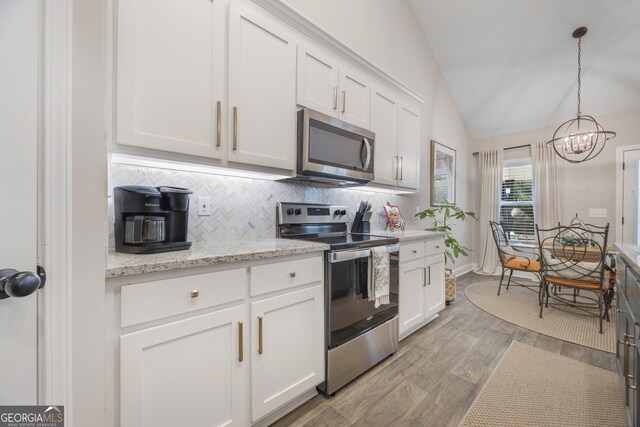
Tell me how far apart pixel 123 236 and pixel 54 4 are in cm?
84

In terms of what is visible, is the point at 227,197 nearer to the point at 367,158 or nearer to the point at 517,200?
the point at 367,158

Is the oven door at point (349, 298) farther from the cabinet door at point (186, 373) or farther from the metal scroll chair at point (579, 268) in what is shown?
the metal scroll chair at point (579, 268)

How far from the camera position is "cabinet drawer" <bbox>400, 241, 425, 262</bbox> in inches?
85.9

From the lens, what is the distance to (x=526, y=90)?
404cm

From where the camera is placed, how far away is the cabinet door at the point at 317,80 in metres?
1.80

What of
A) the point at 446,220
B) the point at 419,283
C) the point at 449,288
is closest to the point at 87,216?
the point at 419,283

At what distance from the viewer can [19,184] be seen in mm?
660

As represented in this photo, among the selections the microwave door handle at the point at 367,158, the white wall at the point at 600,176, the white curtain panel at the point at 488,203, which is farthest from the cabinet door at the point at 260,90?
the white wall at the point at 600,176

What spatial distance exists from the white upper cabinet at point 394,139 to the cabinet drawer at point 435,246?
65 cm

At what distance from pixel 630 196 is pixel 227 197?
211 inches

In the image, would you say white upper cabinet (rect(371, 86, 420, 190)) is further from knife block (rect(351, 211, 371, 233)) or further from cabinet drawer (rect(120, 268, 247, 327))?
cabinet drawer (rect(120, 268, 247, 327))

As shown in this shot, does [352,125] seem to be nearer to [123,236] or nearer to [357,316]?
[357,316]

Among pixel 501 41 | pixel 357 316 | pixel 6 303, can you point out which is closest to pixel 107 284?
pixel 6 303

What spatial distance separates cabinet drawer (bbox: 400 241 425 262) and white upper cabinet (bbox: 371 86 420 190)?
648mm
